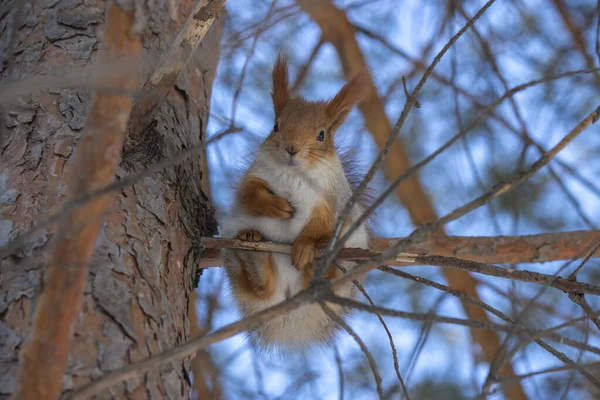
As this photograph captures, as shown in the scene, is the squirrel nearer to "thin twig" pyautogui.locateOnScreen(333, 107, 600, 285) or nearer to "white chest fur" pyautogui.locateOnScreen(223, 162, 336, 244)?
"white chest fur" pyautogui.locateOnScreen(223, 162, 336, 244)

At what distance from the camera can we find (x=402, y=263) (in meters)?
1.57

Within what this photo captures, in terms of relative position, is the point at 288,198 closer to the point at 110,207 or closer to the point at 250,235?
the point at 250,235

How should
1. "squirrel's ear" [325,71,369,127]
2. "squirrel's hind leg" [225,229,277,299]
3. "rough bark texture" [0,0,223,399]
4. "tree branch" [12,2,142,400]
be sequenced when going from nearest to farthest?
1. "tree branch" [12,2,142,400]
2. "rough bark texture" [0,0,223,399]
3. "squirrel's hind leg" [225,229,277,299]
4. "squirrel's ear" [325,71,369,127]

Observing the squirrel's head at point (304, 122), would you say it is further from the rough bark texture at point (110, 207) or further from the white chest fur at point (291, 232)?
the rough bark texture at point (110, 207)

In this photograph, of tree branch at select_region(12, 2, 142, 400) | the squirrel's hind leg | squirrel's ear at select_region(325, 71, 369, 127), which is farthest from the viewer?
squirrel's ear at select_region(325, 71, 369, 127)

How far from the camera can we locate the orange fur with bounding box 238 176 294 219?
1.70 meters

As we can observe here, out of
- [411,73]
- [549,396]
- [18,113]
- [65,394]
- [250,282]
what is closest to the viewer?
[65,394]

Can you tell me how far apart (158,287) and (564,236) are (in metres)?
0.93

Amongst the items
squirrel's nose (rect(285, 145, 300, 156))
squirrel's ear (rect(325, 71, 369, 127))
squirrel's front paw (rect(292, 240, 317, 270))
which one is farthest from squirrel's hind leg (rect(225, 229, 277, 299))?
squirrel's ear (rect(325, 71, 369, 127))

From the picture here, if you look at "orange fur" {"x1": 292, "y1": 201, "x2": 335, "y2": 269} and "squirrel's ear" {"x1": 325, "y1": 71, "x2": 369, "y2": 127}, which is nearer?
"orange fur" {"x1": 292, "y1": 201, "x2": 335, "y2": 269}

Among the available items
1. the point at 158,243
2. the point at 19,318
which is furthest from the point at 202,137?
the point at 19,318

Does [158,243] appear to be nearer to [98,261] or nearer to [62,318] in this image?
[98,261]

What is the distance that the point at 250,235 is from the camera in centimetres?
165

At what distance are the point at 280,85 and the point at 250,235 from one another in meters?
0.56
